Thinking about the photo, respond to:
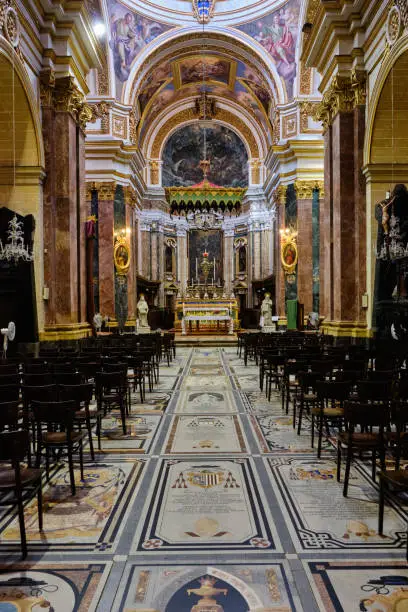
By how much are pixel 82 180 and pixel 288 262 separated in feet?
37.5

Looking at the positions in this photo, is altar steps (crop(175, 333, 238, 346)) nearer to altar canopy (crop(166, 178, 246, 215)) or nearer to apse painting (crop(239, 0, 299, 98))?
altar canopy (crop(166, 178, 246, 215))

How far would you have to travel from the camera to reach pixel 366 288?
41.1 ft

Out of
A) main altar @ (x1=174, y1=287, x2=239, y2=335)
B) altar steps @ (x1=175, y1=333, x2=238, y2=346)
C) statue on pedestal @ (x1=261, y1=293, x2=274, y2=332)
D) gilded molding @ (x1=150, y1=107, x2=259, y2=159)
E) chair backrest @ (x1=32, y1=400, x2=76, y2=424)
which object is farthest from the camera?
gilded molding @ (x1=150, y1=107, x2=259, y2=159)

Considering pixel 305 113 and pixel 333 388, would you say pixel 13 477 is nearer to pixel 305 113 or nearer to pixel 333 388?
pixel 333 388

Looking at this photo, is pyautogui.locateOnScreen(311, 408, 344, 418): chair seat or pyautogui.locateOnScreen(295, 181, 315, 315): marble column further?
pyautogui.locateOnScreen(295, 181, 315, 315): marble column

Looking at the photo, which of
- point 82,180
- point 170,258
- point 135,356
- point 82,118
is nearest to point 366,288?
point 135,356

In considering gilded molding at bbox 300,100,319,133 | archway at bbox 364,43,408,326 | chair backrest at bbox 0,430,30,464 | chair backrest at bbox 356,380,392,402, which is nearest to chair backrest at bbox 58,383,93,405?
chair backrest at bbox 0,430,30,464

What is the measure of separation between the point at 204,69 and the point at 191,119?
494cm

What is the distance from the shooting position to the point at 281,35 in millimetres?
22188

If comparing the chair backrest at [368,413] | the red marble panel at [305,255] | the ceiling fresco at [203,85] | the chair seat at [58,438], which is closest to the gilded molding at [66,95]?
the chair seat at [58,438]

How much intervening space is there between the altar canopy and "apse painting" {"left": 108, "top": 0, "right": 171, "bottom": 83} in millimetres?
7629

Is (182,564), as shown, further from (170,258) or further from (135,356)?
(170,258)

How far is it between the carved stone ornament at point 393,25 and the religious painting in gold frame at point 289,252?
1171cm

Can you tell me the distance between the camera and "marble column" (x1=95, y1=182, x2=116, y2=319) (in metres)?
21.8
